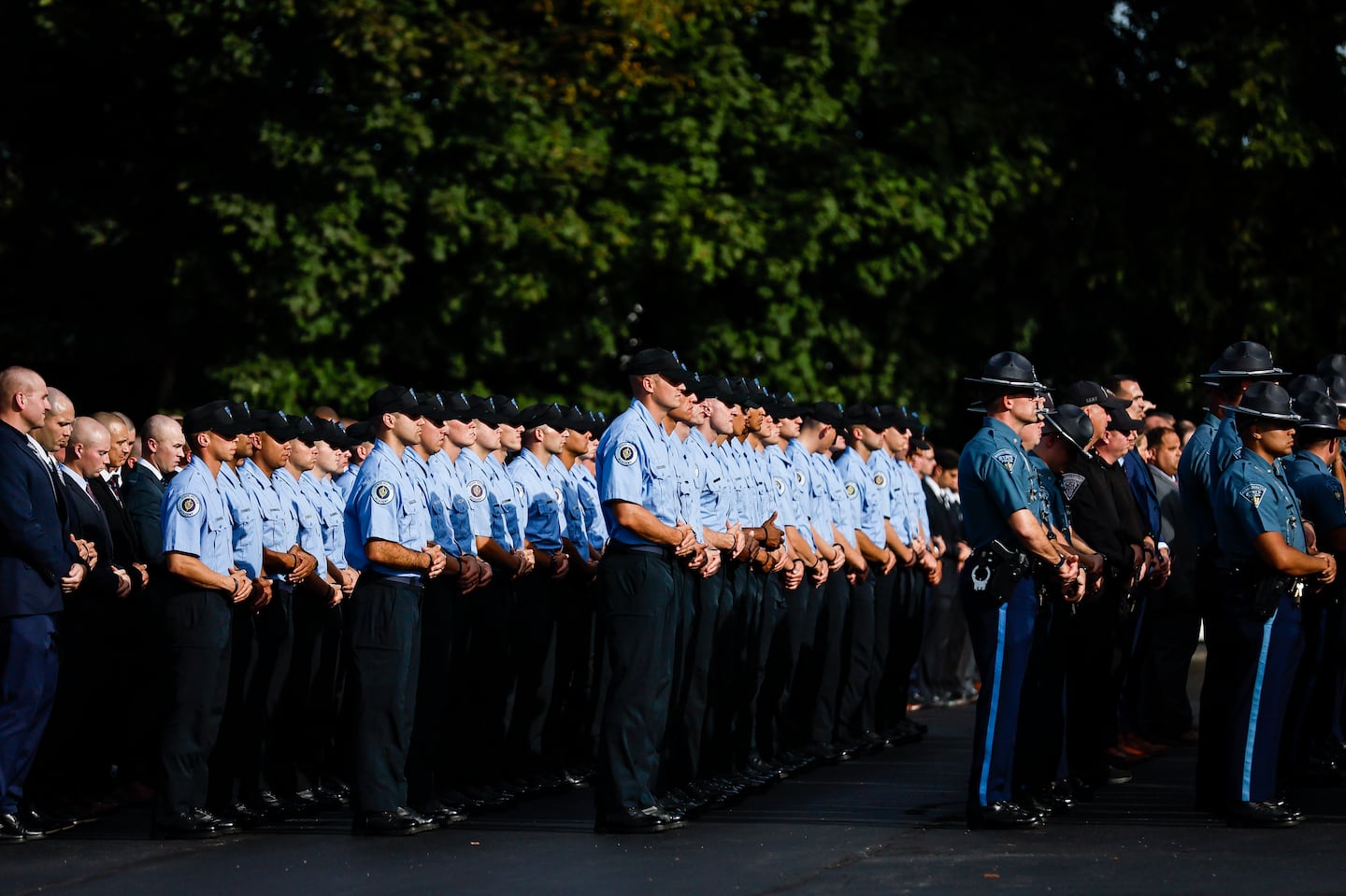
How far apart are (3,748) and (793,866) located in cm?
403

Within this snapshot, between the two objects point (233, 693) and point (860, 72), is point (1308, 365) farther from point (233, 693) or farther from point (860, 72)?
point (233, 693)

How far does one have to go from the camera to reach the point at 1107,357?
2559 centimetres

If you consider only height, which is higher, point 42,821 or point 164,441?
point 164,441

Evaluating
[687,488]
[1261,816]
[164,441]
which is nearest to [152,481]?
[164,441]

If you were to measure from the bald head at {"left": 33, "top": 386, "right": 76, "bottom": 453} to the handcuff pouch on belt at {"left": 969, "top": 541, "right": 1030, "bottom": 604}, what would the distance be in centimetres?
492

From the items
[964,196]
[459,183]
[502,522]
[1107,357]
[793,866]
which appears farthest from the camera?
[1107,357]

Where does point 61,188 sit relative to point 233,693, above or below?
above

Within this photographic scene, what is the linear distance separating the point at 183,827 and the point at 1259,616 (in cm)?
542

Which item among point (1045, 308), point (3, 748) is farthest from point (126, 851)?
point (1045, 308)

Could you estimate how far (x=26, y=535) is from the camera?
991 cm

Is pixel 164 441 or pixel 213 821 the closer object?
pixel 213 821

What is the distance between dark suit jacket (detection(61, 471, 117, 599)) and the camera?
10.9 metres

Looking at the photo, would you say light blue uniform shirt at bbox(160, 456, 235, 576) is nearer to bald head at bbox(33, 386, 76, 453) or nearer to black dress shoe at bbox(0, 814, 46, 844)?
bald head at bbox(33, 386, 76, 453)

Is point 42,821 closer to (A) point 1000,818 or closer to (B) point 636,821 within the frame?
(B) point 636,821
